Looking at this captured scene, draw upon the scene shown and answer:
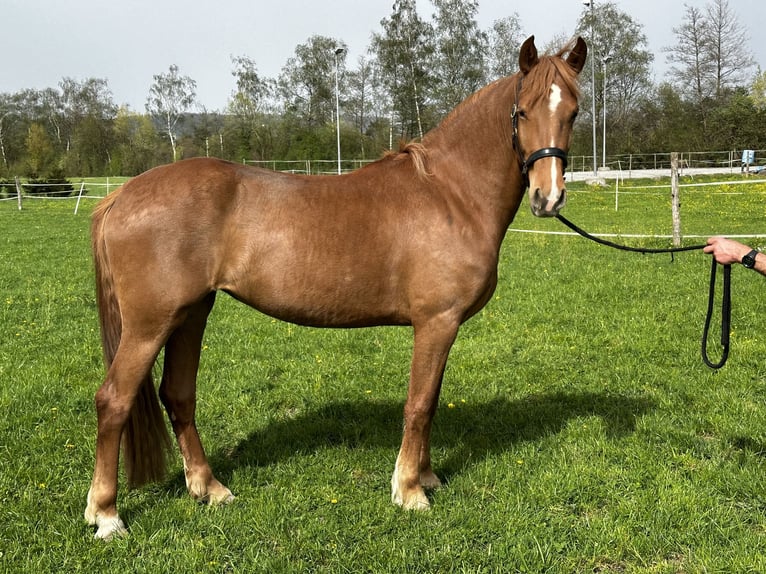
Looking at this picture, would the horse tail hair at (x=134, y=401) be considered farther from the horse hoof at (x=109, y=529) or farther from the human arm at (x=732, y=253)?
the human arm at (x=732, y=253)

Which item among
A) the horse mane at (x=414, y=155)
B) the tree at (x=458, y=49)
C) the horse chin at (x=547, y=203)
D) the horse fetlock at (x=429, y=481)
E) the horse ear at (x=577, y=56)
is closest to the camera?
the horse chin at (x=547, y=203)

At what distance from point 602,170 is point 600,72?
14458 millimetres

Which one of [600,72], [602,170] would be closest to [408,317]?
[602,170]

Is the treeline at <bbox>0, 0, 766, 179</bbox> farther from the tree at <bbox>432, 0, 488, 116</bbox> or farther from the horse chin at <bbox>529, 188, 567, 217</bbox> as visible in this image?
the horse chin at <bbox>529, 188, 567, 217</bbox>

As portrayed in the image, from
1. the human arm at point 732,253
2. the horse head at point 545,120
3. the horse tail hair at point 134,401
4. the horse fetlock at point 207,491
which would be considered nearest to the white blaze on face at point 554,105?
the horse head at point 545,120

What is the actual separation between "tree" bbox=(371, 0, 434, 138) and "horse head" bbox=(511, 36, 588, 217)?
39.8m

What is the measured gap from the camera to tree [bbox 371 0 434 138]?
137 ft

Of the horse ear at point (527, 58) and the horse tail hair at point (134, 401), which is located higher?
the horse ear at point (527, 58)

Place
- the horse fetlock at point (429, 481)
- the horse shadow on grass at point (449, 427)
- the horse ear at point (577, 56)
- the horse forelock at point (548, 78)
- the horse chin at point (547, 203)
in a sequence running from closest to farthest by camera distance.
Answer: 1. the horse chin at point (547, 203)
2. the horse forelock at point (548, 78)
3. the horse ear at point (577, 56)
4. the horse fetlock at point (429, 481)
5. the horse shadow on grass at point (449, 427)

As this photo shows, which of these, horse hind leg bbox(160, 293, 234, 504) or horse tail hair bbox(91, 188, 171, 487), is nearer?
horse tail hair bbox(91, 188, 171, 487)

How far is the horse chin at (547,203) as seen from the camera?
111 inches

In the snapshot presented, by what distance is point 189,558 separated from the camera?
2.79m

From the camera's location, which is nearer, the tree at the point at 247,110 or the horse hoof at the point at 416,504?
the horse hoof at the point at 416,504

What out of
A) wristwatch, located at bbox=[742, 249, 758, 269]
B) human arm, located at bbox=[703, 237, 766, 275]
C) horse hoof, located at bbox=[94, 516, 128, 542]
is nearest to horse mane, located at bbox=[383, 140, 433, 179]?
human arm, located at bbox=[703, 237, 766, 275]
